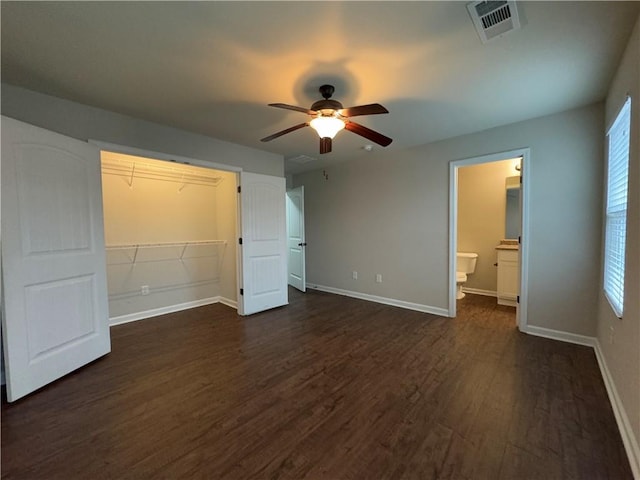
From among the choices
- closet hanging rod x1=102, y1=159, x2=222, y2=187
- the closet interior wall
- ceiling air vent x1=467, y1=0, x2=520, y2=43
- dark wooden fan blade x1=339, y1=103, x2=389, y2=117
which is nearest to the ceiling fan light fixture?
dark wooden fan blade x1=339, y1=103, x2=389, y2=117

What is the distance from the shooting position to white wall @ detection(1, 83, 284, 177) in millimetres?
2303

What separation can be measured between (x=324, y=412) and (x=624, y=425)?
1.76m

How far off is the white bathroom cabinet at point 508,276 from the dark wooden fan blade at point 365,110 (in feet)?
11.2

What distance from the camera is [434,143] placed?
12.5 ft

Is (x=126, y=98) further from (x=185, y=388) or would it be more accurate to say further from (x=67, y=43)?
(x=185, y=388)

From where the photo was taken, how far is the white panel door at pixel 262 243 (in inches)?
155

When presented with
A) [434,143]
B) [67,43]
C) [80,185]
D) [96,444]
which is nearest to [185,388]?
[96,444]

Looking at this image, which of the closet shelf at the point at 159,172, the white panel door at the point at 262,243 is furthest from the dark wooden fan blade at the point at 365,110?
the closet shelf at the point at 159,172

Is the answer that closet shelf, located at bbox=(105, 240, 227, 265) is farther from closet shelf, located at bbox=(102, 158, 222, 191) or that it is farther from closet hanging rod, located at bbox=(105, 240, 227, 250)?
closet shelf, located at bbox=(102, 158, 222, 191)

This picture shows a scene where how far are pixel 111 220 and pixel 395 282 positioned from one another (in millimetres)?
4092

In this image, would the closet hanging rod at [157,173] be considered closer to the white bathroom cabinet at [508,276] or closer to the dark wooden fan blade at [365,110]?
the dark wooden fan blade at [365,110]

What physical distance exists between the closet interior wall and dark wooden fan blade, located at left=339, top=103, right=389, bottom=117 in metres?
2.49

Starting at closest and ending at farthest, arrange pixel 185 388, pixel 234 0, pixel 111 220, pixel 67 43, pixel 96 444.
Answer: pixel 234 0 < pixel 96 444 < pixel 67 43 < pixel 185 388 < pixel 111 220

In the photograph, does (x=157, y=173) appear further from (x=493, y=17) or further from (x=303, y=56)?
(x=493, y=17)
